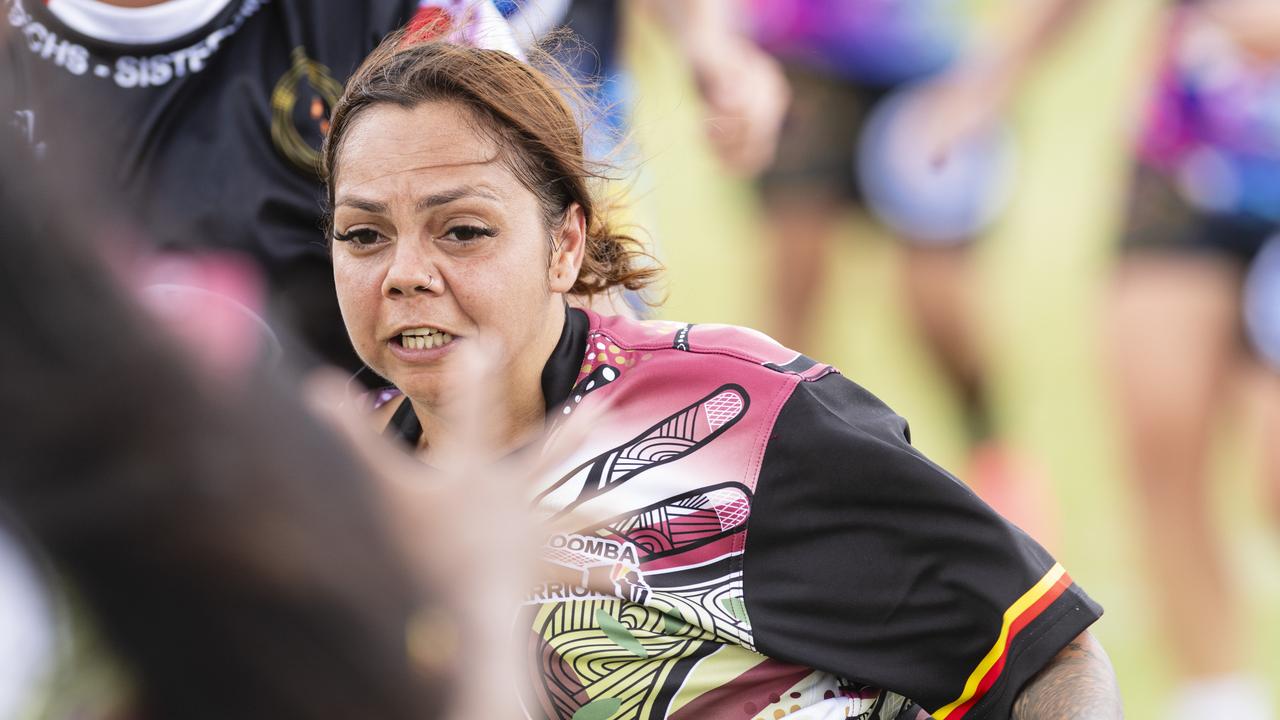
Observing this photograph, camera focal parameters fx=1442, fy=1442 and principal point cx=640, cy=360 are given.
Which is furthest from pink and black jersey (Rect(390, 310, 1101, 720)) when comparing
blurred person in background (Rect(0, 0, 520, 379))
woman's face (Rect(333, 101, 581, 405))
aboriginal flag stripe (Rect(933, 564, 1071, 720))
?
blurred person in background (Rect(0, 0, 520, 379))

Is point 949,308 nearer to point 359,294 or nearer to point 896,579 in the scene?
point 896,579

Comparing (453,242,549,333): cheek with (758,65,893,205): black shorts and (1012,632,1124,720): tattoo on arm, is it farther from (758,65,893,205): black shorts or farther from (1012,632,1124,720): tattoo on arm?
(758,65,893,205): black shorts

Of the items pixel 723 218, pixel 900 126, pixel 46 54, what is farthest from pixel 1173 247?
pixel 46 54

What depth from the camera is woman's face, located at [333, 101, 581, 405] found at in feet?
6.42

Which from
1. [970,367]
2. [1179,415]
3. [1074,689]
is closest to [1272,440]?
[1179,415]

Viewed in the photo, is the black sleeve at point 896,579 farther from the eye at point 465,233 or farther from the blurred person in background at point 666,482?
the eye at point 465,233

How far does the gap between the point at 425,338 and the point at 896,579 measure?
0.70 meters

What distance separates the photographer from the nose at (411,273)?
6.34 feet

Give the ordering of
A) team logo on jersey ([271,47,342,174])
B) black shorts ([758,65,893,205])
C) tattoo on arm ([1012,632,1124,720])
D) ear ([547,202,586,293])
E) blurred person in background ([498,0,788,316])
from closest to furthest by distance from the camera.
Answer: tattoo on arm ([1012,632,1124,720]) < ear ([547,202,586,293]) < blurred person in background ([498,0,788,316]) < team logo on jersey ([271,47,342,174]) < black shorts ([758,65,893,205])

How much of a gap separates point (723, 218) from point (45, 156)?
3206 mm

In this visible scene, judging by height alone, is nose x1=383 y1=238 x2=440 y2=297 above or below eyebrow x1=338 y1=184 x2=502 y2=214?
below

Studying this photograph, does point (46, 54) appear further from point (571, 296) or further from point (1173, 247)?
point (1173, 247)

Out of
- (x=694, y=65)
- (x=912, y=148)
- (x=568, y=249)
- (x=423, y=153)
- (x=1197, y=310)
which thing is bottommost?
(x=1197, y=310)

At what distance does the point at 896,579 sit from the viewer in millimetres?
1855
